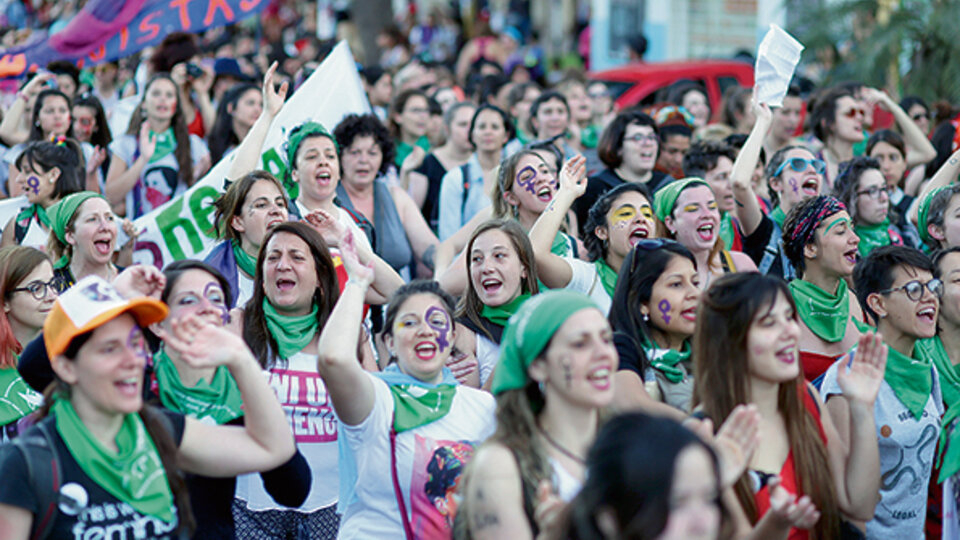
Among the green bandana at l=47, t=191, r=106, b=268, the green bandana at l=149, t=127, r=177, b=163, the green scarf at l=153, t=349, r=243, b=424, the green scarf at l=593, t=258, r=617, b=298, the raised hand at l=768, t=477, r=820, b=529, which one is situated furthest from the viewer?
the green bandana at l=149, t=127, r=177, b=163

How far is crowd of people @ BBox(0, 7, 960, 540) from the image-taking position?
297 cm

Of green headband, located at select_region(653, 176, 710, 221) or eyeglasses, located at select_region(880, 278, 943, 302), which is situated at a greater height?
green headband, located at select_region(653, 176, 710, 221)

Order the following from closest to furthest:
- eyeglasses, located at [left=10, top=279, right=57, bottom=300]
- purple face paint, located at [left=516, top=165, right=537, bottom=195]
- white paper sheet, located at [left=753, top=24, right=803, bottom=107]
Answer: eyeglasses, located at [left=10, top=279, right=57, bottom=300]
purple face paint, located at [left=516, top=165, right=537, bottom=195]
white paper sheet, located at [left=753, top=24, right=803, bottom=107]

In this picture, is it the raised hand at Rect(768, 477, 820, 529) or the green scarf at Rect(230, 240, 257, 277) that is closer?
the raised hand at Rect(768, 477, 820, 529)

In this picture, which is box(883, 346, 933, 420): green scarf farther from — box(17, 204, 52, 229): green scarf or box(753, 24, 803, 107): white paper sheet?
box(17, 204, 52, 229): green scarf

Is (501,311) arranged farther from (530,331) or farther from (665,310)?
(530,331)

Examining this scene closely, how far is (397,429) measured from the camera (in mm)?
3834

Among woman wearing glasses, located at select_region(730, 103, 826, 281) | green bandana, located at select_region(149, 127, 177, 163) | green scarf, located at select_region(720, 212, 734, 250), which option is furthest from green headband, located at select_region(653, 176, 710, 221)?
green bandana, located at select_region(149, 127, 177, 163)

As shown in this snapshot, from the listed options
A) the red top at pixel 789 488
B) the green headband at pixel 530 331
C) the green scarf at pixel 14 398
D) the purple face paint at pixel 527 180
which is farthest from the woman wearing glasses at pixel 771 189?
the green scarf at pixel 14 398

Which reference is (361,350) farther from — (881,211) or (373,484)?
(881,211)

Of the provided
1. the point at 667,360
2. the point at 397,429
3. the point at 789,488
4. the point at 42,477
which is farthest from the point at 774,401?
the point at 42,477

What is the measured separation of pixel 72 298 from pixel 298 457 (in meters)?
0.86

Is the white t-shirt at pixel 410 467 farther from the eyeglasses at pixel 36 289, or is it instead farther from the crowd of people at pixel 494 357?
the eyeglasses at pixel 36 289

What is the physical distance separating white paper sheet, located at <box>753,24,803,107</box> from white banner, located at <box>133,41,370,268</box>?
9.02 ft
